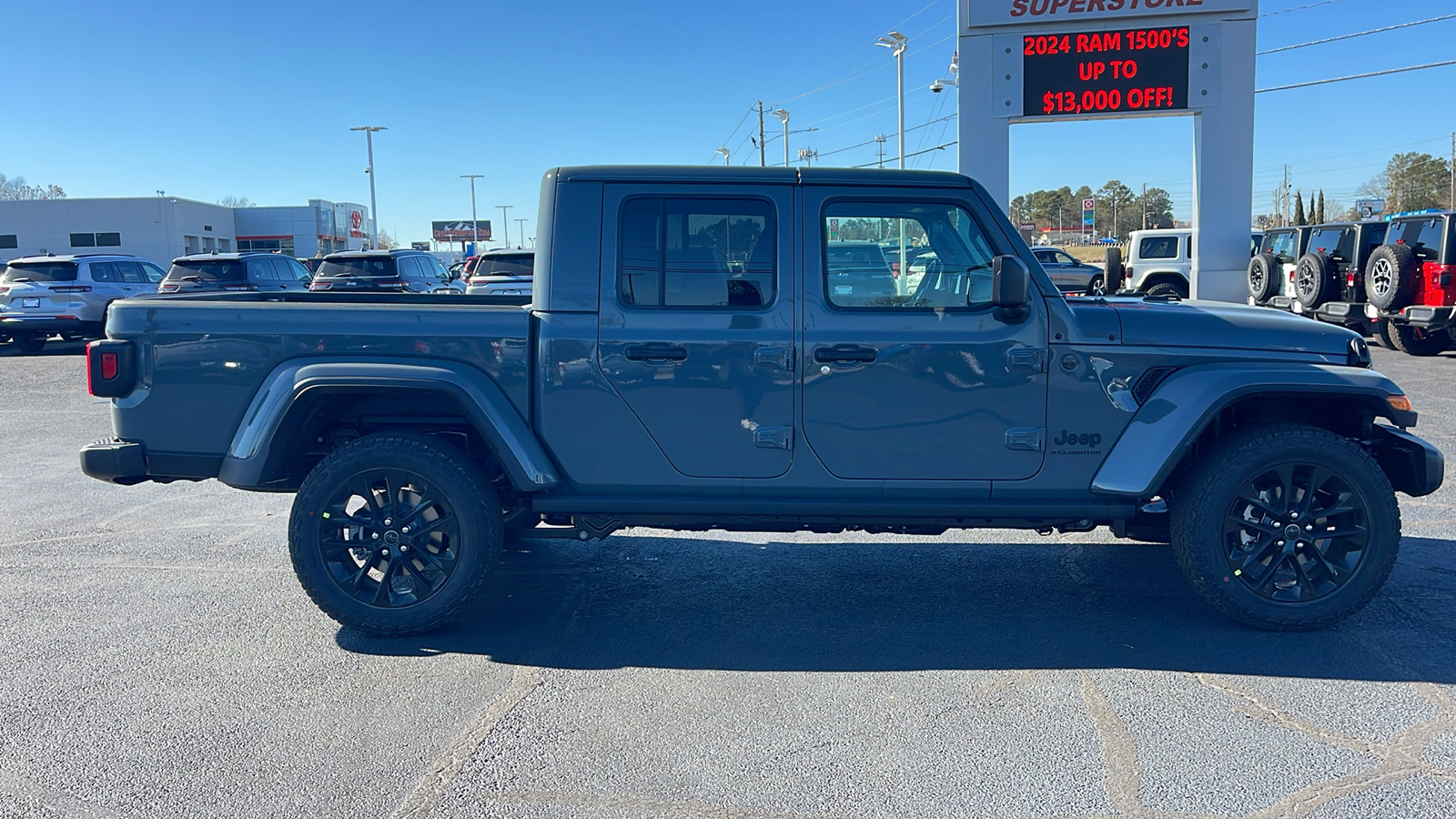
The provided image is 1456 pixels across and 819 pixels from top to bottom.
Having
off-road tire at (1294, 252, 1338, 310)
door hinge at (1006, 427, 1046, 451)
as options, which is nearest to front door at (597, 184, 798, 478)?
door hinge at (1006, 427, 1046, 451)

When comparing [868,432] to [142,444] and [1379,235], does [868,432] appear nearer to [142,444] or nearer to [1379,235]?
[142,444]

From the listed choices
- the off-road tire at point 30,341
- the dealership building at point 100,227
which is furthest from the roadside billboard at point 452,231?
the off-road tire at point 30,341

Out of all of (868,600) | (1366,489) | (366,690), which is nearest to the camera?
(366,690)

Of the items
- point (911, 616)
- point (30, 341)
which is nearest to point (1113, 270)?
point (911, 616)

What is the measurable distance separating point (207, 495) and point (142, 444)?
314cm

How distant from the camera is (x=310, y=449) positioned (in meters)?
4.74

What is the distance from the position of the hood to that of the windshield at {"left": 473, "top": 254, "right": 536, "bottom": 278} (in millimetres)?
13855

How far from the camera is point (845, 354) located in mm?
4270

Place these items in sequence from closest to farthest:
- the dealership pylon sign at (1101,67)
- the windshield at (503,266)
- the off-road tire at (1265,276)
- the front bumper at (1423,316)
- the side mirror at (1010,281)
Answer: the side mirror at (1010,281), the dealership pylon sign at (1101,67), the front bumper at (1423,316), the windshield at (503,266), the off-road tire at (1265,276)

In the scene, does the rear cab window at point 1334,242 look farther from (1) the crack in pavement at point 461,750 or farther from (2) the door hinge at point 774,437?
(1) the crack in pavement at point 461,750

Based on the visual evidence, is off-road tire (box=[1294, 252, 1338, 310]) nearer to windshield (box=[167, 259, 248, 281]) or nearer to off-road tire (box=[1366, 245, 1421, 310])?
off-road tire (box=[1366, 245, 1421, 310])

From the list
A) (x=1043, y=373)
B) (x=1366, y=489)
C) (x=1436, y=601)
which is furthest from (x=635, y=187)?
(x=1436, y=601)

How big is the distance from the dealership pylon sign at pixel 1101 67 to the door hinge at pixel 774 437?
9536 mm

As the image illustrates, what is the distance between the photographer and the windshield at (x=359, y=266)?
1830cm
